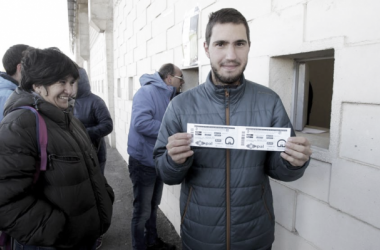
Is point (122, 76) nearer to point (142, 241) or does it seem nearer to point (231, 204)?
point (142, 241)

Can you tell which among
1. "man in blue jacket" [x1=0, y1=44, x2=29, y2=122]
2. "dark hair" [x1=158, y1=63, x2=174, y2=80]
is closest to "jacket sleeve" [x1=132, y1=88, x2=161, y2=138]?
"dark hair" [x1=158, y1=63, x2=174, y2=80]

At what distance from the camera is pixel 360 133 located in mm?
1343

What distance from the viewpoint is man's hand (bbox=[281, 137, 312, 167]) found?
3.90ft

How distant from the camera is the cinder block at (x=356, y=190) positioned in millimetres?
1287

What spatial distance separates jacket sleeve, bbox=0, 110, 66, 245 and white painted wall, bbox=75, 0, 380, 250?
4.78 feet

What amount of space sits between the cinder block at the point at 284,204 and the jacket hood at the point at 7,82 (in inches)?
89.0

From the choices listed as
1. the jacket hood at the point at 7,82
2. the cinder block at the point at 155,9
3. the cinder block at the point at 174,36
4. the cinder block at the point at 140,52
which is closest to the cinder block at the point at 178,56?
the cinder block at the point at 174,36

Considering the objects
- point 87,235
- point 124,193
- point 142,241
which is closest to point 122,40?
point 124,193

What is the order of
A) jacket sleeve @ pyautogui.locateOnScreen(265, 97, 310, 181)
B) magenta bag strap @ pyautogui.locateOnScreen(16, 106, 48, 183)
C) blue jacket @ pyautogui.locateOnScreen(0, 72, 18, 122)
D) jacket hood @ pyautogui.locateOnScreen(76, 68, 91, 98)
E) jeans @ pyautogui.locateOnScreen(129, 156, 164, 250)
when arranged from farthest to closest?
jacket hood @ pyautogui.locateOnScreen(76, 68, 91, 98) < jeans @ pyautogui.locateOnScreen(129, 156, 164, 250) < blue jacket @ pyautogui.locateOnScreen(0, 72, 18, 122) < magenta bag strap @ pyautogui.locateOnScreen(16, 106, 48, 183) < jacket sleeve @ pyautogui.locateOnScreen(265, 97, 310, 181)

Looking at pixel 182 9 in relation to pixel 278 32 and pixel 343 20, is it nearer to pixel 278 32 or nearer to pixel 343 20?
pixel 278 32

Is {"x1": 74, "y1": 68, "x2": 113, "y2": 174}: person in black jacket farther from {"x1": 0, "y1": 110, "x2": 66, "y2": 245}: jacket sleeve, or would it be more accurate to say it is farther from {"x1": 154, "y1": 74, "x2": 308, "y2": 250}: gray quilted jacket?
{"x1": 154, "y1": 74, "x2": 308, "y2": 250}: gray quilted jacket

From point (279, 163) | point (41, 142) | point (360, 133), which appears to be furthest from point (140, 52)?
point (360, 133)

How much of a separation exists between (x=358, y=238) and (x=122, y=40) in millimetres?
6723

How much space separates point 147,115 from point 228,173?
1492mm
